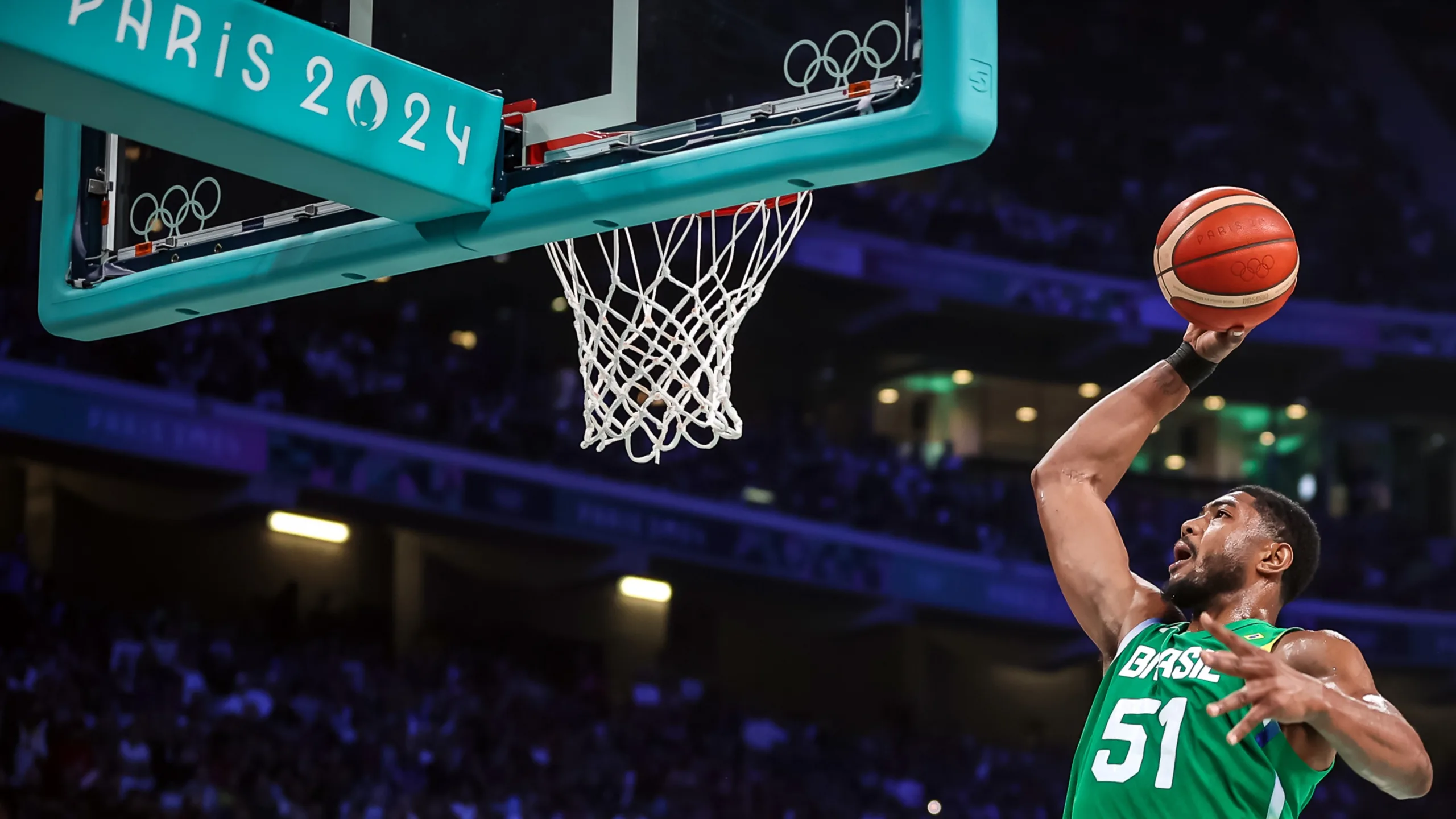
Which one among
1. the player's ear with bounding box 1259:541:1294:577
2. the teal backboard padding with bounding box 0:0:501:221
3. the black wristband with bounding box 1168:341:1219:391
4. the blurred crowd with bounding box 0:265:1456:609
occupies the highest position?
the blurred crowd with bounding box 0:265:1456:609

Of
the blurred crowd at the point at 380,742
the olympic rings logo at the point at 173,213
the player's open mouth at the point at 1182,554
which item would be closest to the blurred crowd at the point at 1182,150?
the blurred crowd at the point at 380,742

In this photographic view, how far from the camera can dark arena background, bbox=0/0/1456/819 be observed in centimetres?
Answer: 1103

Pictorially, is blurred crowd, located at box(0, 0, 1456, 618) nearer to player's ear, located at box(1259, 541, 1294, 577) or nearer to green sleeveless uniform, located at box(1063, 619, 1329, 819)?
green sleeveless uniform, located at box(1063, 619, 1329, 819)

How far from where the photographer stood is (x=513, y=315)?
15133 millimetres

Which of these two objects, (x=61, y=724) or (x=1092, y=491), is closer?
(x=1092, y=491)

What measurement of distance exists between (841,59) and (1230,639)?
52.3 inches

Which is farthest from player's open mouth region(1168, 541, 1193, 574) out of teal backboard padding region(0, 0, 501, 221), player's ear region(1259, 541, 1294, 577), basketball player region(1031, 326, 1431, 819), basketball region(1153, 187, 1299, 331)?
teal backboard padding region(0, 0, 501, 221)

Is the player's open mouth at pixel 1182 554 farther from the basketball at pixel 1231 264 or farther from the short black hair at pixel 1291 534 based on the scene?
the basketball at pixel 1231 264

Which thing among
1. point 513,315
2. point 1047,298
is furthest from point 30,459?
point 1047,298

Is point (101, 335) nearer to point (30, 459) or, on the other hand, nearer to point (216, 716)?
point (216, 716)

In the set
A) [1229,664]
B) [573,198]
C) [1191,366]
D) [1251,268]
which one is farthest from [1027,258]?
[1229,664]

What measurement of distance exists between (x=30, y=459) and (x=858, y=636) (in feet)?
26.3

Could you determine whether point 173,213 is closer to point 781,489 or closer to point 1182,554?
point 1182,554

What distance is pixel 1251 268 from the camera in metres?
3.52
